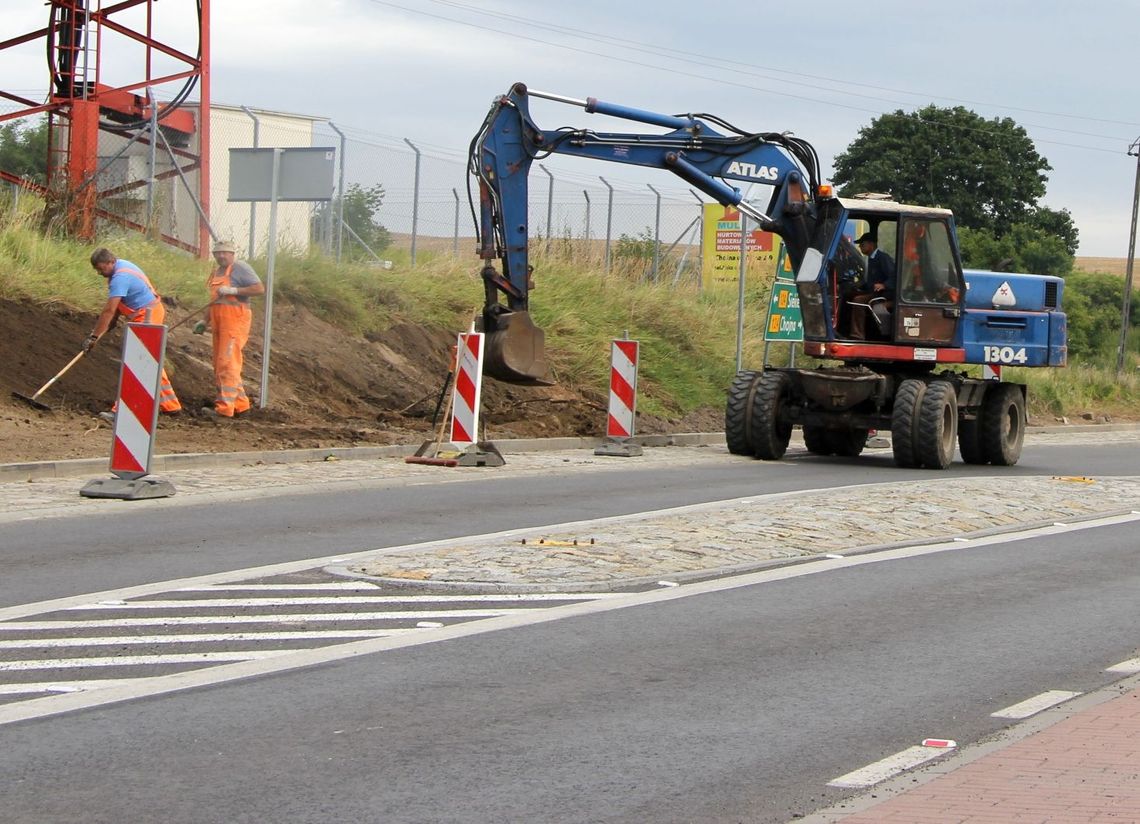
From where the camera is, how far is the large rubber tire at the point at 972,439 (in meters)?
22.3

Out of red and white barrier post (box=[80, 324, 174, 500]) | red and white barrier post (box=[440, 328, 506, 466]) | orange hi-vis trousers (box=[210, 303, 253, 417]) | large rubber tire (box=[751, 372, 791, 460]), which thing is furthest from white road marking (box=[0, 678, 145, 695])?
large rubber tire (box=[751, 372, 791, 460])

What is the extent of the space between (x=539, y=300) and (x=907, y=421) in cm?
1049

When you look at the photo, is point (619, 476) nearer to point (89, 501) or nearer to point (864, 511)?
point (864, 511)

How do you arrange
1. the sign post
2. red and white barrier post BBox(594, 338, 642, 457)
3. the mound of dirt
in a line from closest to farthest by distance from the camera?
1. the mound of dirt
2. the sign post
3. red and white barrier post BBox(594, 338, 642, 457)

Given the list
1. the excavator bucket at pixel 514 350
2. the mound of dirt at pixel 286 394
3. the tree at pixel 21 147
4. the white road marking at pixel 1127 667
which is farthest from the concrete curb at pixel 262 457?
the tree at pixel 21 147

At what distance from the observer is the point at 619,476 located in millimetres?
18000

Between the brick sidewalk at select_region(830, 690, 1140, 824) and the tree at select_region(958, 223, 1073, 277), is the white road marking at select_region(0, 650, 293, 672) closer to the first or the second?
the brick sidewalk at select_region(830, 690, 1140, 824)

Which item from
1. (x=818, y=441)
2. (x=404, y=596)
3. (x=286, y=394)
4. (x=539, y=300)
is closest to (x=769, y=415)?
(x=818, y=441)

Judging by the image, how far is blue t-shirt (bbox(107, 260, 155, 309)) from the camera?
18.6 m

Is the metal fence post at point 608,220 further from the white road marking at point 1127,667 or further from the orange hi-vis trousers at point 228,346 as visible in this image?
the white road marking at point 1127,667

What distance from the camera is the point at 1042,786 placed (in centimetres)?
595

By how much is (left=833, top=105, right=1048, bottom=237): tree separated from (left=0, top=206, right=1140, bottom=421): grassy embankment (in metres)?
34.3

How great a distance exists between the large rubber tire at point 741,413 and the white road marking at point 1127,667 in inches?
489

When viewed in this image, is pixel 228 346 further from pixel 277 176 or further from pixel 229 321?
pixel 277 176
